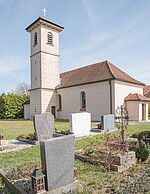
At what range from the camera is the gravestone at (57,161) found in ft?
11.0

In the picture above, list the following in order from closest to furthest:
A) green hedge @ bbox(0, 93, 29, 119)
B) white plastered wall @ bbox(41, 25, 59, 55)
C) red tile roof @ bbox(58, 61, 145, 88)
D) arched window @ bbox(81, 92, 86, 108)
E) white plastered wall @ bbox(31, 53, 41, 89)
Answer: red tile roof @ bbox(58, 61, 145, 88), arched window @ bbox(81, 92, 86, 108), white plastered wall @ bbox(41, 25, 59, 55), white plastered wall @ bbox(31, 53, 41, 89), green hedge @ bbox(0, 93, 29, 119)

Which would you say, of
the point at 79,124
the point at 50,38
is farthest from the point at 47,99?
the point at 79,124

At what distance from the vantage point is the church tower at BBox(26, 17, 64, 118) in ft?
81.6

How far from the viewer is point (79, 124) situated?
11.6 m

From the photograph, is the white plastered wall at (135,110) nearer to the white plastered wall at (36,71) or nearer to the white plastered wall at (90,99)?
the white plastered wall at (90,99)

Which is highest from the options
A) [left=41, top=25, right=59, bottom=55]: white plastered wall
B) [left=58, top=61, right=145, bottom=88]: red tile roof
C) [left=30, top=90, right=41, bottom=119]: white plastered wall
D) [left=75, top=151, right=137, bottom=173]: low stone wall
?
[left=41, top=25, right=59, bottom=55]: white plastered wall

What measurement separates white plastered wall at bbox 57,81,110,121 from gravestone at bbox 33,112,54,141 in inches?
458

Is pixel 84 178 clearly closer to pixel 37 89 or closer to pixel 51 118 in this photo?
pixel 51 118

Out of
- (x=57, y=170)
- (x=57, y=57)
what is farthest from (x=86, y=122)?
(x=57, y=57)

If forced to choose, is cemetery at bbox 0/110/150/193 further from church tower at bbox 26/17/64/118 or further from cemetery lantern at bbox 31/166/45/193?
church tower at bbox 26/17/64/118

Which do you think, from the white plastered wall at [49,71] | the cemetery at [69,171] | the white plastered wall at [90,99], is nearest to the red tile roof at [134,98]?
the white plastered wall at [90,99]

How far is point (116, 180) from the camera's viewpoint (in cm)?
414

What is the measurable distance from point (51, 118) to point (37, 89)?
16.3 metres

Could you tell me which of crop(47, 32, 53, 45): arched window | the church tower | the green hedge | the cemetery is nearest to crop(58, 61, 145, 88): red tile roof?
the church tower
